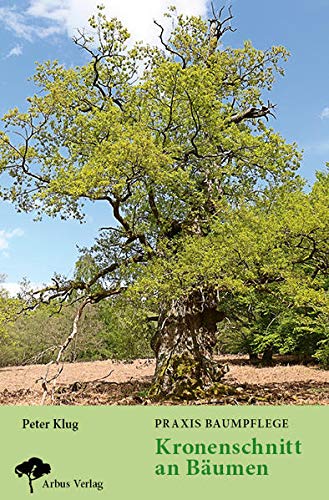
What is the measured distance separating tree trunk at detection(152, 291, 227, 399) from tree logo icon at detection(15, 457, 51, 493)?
619 cm

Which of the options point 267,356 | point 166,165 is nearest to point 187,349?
point 166,165

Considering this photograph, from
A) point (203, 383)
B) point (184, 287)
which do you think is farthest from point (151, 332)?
point (184, 287)

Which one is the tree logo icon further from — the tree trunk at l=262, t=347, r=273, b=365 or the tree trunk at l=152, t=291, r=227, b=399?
the tree trunk at l=262, t=347, r=273, b=365

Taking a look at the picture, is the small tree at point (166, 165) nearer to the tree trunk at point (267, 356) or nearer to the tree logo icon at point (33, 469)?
the tree logo icon at point (33, 469)

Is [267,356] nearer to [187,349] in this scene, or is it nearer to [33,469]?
[187,349]

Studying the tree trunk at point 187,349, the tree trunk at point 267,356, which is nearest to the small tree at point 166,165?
the tree trunk at point 187,349

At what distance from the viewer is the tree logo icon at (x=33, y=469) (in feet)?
17.5

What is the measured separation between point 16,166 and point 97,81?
2.92 metres

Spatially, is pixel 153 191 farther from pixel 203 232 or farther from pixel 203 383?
pixel 203 383

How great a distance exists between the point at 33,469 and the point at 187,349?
6.88 metres

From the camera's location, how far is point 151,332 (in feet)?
51.1

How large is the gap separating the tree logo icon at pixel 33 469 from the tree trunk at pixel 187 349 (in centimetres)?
619

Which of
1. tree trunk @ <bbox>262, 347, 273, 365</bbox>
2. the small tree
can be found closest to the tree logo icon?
the small tree

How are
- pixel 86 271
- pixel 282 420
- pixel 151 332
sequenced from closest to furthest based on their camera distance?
1. pixel 282 420
2. pixel 86 271
3. pixel 151 332
